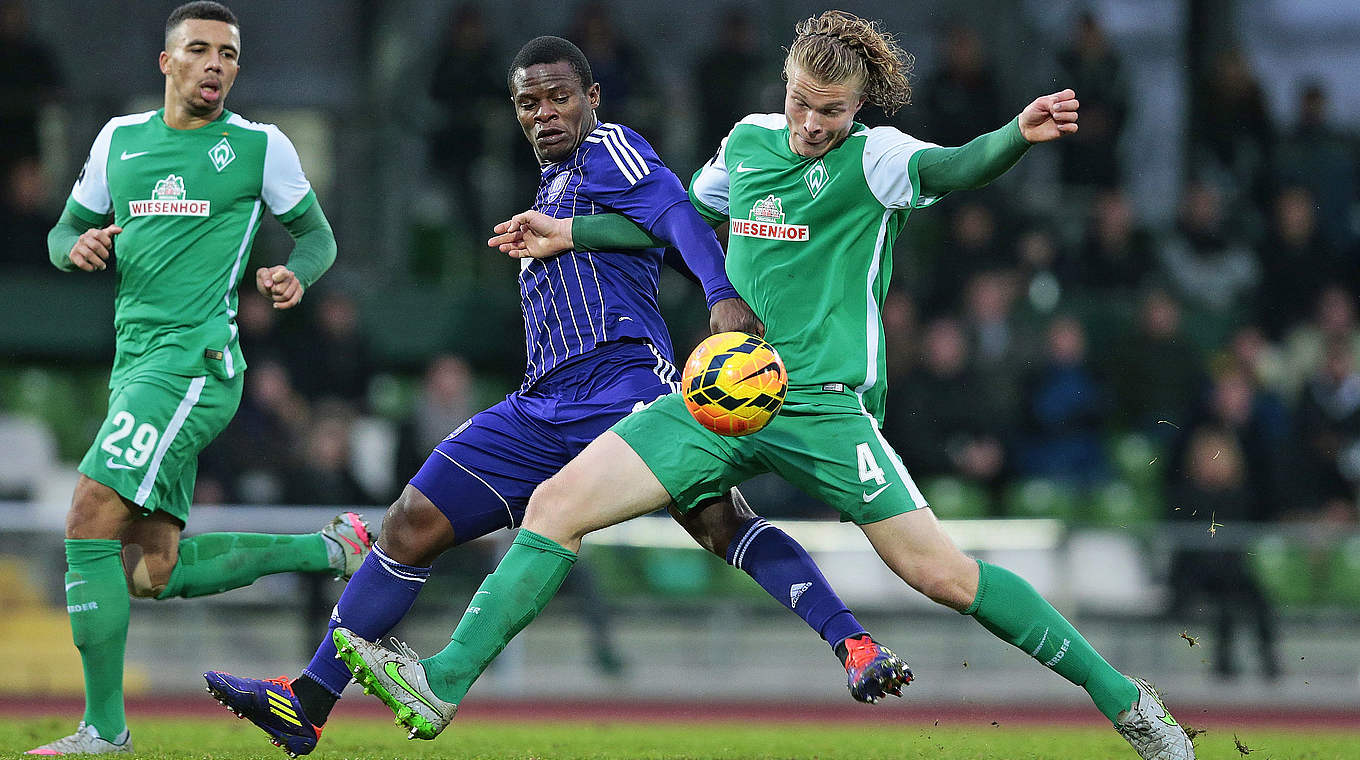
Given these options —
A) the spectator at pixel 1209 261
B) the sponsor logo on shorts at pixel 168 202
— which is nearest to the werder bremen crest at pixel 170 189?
the sponsor logo on shorts at pixel 168 202

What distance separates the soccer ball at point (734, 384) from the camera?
4.48 meters

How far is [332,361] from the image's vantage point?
1123 centimetres

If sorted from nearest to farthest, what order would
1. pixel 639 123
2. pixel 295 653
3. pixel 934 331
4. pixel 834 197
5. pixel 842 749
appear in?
pixel 834 197 → pixel 842 749 → pixel 295 653 → pixel 934 331 → pixel 639 123

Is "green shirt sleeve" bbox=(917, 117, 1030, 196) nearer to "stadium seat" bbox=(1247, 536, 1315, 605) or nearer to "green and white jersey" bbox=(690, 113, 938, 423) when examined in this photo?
"green and white jersey" bbox=(690, 113, 938, 423)

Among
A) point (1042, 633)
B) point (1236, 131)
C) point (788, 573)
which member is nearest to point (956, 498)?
point (1236, 131)

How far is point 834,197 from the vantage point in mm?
4758

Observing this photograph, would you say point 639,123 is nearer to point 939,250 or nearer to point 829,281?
point 939,250

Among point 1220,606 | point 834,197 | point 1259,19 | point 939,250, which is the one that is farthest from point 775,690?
point 1259,19

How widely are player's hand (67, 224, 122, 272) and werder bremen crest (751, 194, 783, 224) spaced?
2.23m

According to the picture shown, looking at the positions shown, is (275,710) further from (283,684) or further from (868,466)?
(868,466)

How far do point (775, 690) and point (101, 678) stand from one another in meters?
5.14

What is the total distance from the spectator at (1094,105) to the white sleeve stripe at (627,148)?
7.64m

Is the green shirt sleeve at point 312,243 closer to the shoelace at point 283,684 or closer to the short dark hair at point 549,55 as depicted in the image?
the short dark hair at point 549,55

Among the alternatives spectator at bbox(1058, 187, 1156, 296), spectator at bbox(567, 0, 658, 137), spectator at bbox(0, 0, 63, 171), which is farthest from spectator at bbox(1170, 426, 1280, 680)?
spectator at bbox(0, 0, 63, 171)
